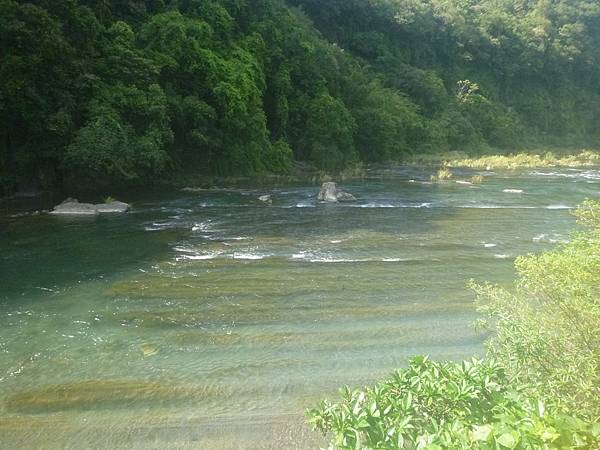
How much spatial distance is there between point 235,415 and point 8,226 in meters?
15.8

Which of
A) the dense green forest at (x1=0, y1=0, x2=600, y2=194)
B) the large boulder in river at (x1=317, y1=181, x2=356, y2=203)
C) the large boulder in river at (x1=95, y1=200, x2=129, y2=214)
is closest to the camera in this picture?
the large boulder in river at (x1=95, y1=200, x2=129, y2=214)

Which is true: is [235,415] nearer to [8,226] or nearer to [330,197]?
[8,226]

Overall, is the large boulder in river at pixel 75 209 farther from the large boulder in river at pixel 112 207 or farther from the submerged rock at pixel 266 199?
the submerged rock at pixel 266 199

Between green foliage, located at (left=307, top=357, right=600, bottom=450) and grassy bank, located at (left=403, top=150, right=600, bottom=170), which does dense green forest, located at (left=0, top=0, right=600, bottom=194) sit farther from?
green foliage, located at (left=307, top=357, right=600, bottom=450)

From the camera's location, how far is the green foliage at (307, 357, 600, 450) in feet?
10.9

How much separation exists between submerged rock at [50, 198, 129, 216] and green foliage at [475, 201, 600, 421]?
19646 millimetres

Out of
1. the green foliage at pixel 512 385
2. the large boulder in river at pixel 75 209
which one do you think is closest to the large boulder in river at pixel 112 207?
the large boulder in river at pixel 75 209

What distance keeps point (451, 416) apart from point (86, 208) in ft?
67.9

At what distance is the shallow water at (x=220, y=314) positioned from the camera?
21.1 feet

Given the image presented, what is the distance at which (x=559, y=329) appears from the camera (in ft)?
16.6

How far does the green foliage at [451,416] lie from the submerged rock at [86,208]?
1944 cm

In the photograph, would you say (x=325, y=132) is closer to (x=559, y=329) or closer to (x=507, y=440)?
(x=559, y=329)

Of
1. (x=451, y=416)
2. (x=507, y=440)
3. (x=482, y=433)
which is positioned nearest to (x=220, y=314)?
(x=451, y=416)

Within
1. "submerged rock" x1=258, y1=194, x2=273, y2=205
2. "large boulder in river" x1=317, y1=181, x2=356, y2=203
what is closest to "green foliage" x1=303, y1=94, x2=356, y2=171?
"large boulder in river" x1=317, y1=181, x2=356, y2=203
